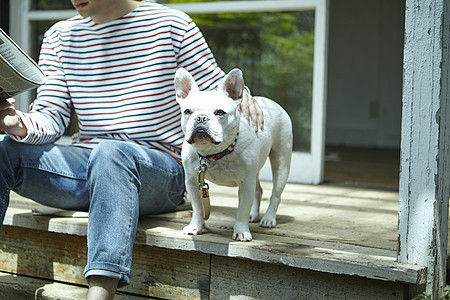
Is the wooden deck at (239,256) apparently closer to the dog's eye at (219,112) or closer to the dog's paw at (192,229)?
the dog's paw at (192,229)

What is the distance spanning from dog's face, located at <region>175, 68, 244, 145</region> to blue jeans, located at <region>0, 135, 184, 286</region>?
293mm

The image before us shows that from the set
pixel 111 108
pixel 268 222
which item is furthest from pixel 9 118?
pixel 268 222

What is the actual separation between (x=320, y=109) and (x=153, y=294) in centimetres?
196

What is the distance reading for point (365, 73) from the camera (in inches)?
325

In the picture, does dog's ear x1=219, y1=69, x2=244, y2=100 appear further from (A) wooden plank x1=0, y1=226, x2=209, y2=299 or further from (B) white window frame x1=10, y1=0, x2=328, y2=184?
(B) white window frame x1=10, y1=0, x2=328, y2=184

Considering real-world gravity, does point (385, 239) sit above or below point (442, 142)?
below

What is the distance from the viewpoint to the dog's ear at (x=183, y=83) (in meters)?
1.90

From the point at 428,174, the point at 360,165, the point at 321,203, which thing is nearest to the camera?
the point at 428,174

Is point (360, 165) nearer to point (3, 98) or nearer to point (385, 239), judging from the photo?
point (385, 239)

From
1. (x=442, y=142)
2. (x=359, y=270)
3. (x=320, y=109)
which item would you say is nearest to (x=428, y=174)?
(x=442, y=142)

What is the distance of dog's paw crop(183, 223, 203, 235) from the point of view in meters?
2.10

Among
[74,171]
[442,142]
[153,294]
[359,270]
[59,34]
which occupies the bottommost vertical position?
[153,294]

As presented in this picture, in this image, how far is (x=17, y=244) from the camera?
2.47 m

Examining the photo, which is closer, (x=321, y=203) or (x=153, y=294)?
(x=153, y=294)
